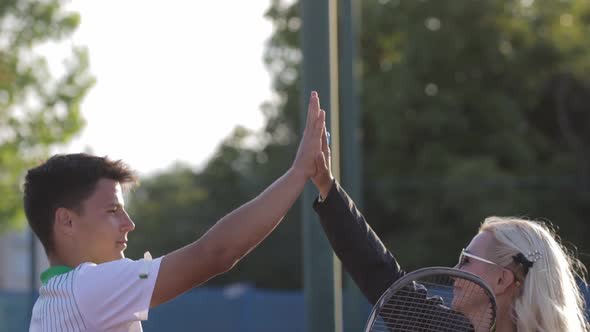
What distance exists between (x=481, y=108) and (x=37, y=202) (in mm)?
21075

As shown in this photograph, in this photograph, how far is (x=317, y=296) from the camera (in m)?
3.78

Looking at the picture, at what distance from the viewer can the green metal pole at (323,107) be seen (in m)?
3.74

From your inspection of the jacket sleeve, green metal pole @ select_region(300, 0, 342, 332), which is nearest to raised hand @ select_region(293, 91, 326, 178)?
the jacket sleeve

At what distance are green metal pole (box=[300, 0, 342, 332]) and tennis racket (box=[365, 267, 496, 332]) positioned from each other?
25.3 inches

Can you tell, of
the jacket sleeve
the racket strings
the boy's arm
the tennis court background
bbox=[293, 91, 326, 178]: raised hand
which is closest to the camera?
the boy's arm

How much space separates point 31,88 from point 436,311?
1411 centimetres

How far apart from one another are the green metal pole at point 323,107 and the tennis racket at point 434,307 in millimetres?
643

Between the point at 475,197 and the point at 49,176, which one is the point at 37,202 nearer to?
the point at 49,176

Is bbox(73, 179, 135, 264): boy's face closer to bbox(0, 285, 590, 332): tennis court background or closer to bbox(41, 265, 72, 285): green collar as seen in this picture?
bbox(41, 265, 72, 285): green collar

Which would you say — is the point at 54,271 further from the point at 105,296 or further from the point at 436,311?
the point at 436,311

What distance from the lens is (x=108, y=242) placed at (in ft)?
9.55

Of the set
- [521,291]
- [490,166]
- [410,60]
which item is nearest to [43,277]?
[521,291]

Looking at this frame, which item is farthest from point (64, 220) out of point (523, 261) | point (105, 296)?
point (523, 261)

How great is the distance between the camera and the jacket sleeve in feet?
10.6
